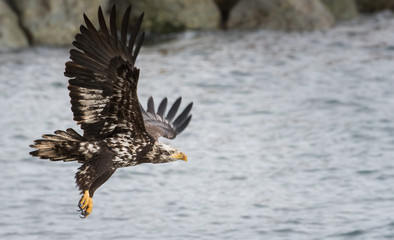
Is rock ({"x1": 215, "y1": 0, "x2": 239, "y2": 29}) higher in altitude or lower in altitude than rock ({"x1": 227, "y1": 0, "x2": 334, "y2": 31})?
higher

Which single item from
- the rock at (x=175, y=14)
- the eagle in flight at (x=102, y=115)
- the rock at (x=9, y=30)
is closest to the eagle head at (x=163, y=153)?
the eagle in flight at (x=102, y=115)

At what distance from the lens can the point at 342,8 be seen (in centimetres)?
1759

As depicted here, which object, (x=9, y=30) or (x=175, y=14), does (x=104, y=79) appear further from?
(x=175, y=14)

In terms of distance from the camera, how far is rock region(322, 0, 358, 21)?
17.5m

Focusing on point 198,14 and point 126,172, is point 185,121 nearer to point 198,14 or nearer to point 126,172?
point 126,172

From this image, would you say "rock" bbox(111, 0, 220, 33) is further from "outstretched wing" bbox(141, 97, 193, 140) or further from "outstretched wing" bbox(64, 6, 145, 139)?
"outstretched wing" bbox(64, 6, 145, 139)

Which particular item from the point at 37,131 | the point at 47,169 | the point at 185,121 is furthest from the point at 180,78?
the point at 185,121

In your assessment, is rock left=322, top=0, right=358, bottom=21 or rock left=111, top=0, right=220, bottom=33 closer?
rock left=111, top=0, right=220, bottom=33

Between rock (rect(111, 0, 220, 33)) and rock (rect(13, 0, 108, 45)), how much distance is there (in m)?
1.15

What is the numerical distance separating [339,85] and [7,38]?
6.04m

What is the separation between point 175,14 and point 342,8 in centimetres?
433

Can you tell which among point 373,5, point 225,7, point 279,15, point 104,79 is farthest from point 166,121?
point 373,5

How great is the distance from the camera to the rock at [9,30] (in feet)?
45.1

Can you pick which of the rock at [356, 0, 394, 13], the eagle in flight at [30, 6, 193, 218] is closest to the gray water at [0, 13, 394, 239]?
the eagle in flight at [30, 6, 193, 218]
